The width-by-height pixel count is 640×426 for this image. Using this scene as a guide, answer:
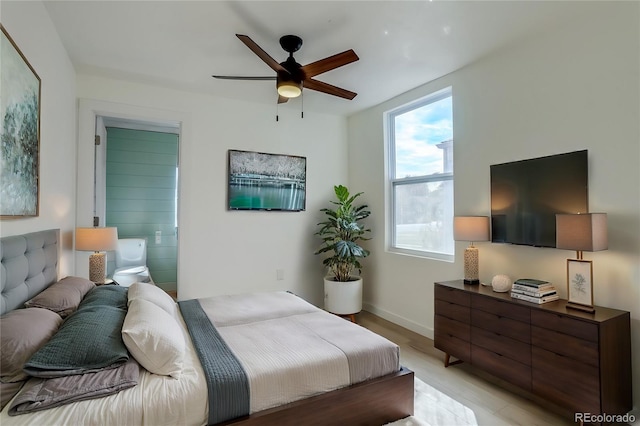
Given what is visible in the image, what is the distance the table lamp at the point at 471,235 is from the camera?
2.80m

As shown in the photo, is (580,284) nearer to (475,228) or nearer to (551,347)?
(551,347)

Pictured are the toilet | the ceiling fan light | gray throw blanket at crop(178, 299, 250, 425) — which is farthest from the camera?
the toilet

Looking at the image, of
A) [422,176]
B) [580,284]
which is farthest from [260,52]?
[580,284]

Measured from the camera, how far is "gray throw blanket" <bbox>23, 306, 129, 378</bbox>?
50.8 inches

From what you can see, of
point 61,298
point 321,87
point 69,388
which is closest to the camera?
point 69,388

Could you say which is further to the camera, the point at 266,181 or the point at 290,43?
the point at 266,181

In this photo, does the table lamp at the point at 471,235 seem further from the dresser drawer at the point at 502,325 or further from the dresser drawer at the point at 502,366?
the dresser drawer at the point at 502,366

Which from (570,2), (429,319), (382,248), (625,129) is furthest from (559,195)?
(382,248)

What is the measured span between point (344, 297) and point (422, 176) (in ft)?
5.43

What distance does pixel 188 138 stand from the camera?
3768mm

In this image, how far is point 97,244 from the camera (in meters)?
2.84

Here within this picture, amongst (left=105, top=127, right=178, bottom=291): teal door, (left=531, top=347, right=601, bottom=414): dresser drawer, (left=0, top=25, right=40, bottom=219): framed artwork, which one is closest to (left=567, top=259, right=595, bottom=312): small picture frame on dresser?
(left=531, top=347, right=601, bottom=414): dresser drawer

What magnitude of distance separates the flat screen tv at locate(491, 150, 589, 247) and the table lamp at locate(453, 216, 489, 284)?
12 cm

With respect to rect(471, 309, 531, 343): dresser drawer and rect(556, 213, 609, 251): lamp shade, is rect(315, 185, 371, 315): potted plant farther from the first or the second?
rect(556, 213, 609, 251): lamp shade
